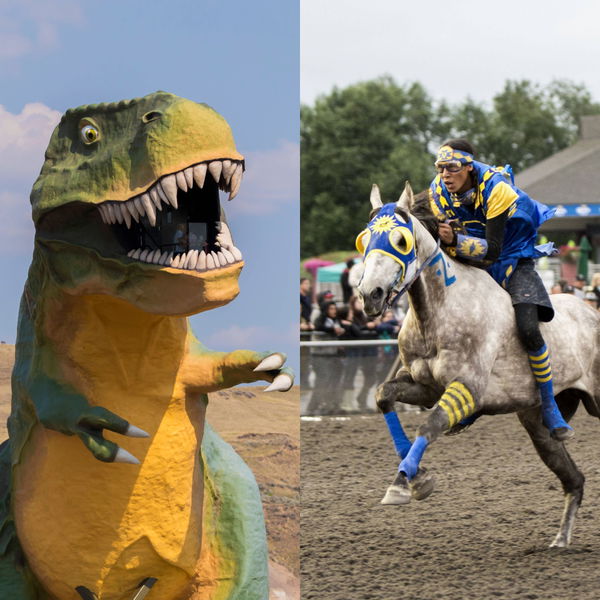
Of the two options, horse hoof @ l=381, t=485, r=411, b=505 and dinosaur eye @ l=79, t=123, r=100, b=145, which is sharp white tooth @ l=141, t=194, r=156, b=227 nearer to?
dinosaur eye @ l=79, t=123, r=100, b=145

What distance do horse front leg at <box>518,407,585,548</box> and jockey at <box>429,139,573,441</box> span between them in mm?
440

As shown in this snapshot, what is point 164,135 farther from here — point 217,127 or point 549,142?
point 549,142

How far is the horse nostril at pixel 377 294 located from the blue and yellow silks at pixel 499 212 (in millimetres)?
785

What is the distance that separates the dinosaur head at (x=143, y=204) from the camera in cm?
268

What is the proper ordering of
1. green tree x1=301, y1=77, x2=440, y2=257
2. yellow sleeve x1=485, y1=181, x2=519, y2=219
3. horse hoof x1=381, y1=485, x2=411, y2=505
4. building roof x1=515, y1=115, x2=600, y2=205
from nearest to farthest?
horse hoof x1=381, y1=485, x2=411, y2=505, yellow sleeve x1=485, y1=181, x2=519, y2=219, building roof x1=515, y1=115, x2=600, y2=205, green tree x1=301, y1=77, x2=440, y2=257

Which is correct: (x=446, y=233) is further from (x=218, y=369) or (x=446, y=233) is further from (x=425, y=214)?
(x=218, y=369)

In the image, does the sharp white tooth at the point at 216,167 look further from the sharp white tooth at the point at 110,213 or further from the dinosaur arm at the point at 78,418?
the dinosaur arm at the point at 78,418

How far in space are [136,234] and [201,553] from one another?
964 mm

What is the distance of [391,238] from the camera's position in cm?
531

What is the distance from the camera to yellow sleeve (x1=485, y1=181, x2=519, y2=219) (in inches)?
223

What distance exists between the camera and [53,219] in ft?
9.50

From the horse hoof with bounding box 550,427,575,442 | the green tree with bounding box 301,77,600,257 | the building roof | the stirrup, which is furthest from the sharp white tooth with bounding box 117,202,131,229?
the green tree with bounding box 301,77,600,257

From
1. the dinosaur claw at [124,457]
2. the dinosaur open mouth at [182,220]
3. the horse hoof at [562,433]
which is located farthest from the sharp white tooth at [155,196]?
the horse hoof at [562,433]

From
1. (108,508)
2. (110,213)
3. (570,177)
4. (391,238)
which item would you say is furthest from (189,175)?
(570,177)
